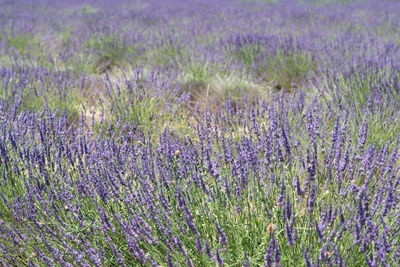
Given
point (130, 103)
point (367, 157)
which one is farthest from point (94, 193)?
point (130, 103)

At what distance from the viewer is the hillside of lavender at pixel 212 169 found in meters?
1.31

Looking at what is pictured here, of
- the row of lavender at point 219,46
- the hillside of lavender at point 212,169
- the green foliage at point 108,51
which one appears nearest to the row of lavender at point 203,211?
the hillside of lavender at point 212,169

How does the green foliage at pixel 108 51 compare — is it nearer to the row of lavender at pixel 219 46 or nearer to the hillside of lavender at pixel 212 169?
the row of lavender at pixel 219 46

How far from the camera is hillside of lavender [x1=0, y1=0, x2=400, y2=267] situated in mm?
1313

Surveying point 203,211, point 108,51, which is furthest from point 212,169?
point 108,51

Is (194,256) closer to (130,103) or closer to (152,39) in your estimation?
(130,103)

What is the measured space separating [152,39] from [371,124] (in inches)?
160

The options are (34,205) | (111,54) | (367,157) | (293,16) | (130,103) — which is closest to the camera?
(367,157)

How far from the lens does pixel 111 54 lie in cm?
549

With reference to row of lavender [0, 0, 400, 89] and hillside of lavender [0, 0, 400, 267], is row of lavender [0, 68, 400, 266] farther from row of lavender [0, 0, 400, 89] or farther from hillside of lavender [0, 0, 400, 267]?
row of lavender [0, 0, 400, 89]

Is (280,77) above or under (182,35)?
under

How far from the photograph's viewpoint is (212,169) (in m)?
1.49

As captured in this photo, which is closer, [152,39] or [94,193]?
[94,193]

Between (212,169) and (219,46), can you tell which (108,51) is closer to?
(219,46)
